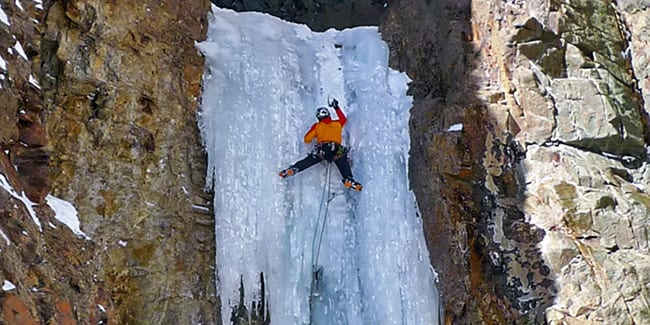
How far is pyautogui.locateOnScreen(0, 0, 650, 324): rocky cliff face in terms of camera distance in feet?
16.9

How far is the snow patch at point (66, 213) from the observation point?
492 centimetres

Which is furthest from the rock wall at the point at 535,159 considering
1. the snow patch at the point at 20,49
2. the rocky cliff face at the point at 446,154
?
the snow patch at the point at 20,49

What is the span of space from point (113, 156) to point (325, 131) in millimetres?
2370

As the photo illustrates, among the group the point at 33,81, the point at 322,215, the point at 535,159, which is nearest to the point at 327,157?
the point at 322,215

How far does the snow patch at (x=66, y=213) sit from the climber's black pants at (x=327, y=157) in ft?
8.09

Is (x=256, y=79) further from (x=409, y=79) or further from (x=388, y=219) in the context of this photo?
(x=388, y=219)

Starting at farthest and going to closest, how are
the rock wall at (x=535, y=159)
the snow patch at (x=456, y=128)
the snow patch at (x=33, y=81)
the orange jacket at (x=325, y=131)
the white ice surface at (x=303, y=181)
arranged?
the orange jacket at (x=325, y=131), the snow patch at (x=456, y=128), the white ice surface at (x=303, y=181), the rock wall at (x=535, y=159), the snow patch at (x=33, y=81)

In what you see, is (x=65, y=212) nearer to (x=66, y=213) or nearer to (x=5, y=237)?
(x=66, y=213)

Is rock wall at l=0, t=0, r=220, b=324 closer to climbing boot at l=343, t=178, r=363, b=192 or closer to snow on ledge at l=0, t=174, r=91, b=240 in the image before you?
snow on ledge at l=0, t=174, r=91, b=240

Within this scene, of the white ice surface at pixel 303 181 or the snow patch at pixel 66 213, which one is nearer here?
the snow patch at pixel 66 213

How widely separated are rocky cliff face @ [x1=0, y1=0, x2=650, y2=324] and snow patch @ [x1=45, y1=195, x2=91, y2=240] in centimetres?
10

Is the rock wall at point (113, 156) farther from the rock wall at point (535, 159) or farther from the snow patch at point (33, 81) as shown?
the rock wall at point (535, 159)

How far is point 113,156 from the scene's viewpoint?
5.67m

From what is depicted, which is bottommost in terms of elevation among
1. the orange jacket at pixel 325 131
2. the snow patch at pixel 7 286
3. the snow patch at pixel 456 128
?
the snow patch at pixel 7 286
